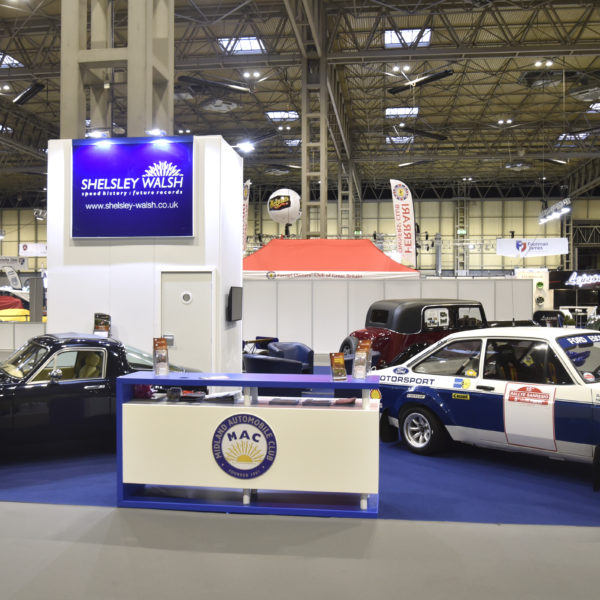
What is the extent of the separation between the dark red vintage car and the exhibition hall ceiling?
6.30 meters

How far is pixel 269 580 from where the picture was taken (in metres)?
3.78

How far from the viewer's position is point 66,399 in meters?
6.71

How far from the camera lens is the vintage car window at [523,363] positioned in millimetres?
6031

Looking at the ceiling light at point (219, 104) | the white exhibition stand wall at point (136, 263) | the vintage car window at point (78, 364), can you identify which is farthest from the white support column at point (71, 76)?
the ceiling light at point (219, 104)

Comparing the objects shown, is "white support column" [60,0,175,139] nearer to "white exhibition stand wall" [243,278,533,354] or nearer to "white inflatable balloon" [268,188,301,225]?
"white inflatable balloon" [268,188,301,225]

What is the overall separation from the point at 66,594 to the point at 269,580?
1.21 m

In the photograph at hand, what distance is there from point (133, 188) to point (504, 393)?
18.8ft

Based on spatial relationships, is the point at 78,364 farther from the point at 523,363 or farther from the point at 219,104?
the point at 219,104

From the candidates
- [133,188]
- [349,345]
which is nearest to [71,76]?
[133,188]

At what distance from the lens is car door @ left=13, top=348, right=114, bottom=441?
6539 millimetres

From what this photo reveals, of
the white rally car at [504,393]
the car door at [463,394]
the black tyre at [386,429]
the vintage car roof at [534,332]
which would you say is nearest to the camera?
the white rally car at [504,393]

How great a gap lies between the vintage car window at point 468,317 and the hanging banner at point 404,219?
412 inches

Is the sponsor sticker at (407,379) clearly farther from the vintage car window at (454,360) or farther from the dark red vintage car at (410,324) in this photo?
the dark red vintage car at (410,324)

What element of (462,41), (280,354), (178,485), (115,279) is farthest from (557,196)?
(178,485)
